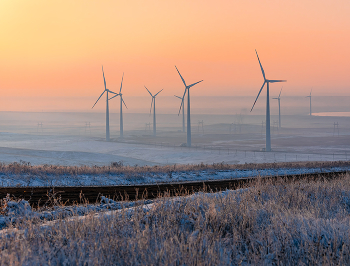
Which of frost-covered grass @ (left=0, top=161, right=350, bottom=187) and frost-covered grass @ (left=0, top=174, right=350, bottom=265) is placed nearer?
frost-covered grass @ (left=0, top=174, right=350, bottom=265)

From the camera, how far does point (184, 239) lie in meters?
8.27

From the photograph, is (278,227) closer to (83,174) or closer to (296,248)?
(296,248)

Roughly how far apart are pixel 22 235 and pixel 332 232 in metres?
7.01

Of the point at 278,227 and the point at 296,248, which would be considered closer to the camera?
the point at 296,248

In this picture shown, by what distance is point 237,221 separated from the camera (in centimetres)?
971

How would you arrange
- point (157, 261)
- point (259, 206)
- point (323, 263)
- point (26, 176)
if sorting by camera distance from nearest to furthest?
point (157, 261), point (323, 263), point (259, 206), point (26, 176)

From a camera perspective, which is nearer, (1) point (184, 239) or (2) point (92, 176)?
(1) point (184, 239)

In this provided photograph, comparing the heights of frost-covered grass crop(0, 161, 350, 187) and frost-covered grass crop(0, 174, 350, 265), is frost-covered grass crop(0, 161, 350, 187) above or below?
below

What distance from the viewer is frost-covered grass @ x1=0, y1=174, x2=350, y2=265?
275 inches

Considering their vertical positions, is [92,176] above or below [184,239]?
below

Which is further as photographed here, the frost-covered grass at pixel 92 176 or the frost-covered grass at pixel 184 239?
the frost-covered grass at pixel 92 176

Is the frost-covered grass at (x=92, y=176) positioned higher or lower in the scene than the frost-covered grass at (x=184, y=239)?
lower

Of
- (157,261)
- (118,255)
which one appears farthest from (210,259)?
(118,255)

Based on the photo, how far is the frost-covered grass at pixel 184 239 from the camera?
699 centimetres
